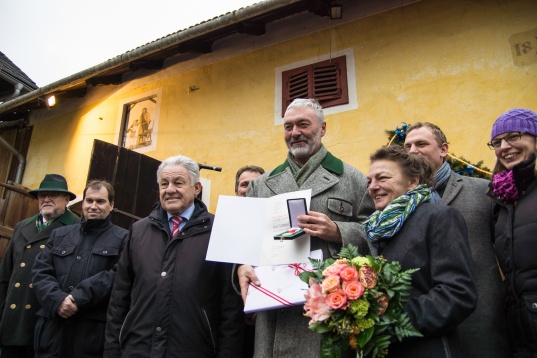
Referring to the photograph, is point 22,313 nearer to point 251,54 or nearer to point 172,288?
point 172,288

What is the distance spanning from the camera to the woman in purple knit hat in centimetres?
225

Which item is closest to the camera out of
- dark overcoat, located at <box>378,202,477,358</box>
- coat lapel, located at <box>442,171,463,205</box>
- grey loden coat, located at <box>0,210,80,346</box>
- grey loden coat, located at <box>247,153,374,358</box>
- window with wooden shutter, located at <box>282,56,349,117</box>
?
dark overcoat, located at <box>378,202,477,358</box>

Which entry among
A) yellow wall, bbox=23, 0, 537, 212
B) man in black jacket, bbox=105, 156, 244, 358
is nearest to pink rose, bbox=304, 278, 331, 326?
man in black jacket, bbox=105, 156, 244, 358

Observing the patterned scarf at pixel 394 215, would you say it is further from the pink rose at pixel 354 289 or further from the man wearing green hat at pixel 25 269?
the man wearing green hat at pixel 25 269

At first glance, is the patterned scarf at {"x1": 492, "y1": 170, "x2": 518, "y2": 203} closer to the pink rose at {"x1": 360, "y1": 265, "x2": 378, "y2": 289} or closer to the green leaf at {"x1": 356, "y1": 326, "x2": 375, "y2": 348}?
the pink rose at {"x1": 360, "y1": 265, "x2": 378, "y2": 289}

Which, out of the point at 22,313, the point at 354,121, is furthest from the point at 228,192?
the point at 22,313

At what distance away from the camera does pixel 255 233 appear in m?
2.71

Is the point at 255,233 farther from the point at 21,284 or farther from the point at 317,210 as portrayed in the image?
the point at 21,284

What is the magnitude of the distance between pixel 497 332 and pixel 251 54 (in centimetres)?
595

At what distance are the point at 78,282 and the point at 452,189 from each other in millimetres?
2716

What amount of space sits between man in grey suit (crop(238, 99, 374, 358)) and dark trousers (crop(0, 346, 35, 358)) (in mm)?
2315

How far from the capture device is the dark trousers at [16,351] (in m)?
3.96

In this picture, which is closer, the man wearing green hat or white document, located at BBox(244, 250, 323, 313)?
white document, located at BBox(244, 250, 323, 313)

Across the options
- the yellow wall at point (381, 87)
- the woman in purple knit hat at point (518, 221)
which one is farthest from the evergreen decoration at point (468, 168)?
the woman in purple knit hat at point (518, 221)
